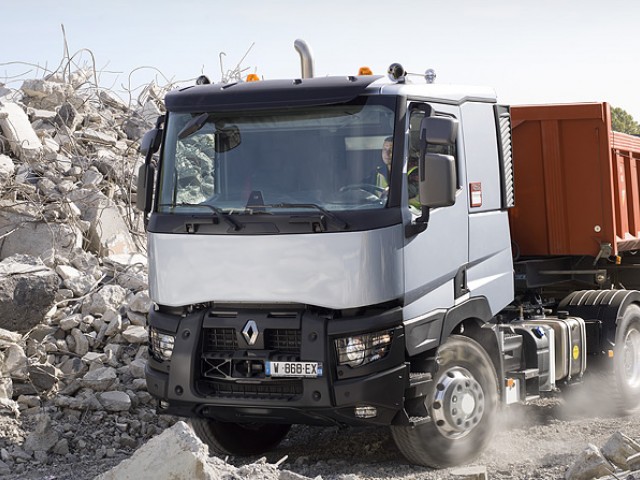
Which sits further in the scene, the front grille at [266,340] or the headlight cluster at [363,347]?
the front grille at [266,340]

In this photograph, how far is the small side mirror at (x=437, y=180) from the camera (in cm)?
679

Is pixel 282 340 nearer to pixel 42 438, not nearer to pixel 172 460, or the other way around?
pixel 172 460

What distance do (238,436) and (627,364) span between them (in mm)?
4300

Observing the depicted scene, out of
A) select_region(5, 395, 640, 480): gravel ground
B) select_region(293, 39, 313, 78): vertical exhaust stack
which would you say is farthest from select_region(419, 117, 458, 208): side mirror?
select_region(5, 395, 640, 480): gravel ground

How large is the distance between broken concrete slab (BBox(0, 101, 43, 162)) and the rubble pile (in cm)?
2

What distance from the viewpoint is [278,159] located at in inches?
283

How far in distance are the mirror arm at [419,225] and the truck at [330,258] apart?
0.02 metres

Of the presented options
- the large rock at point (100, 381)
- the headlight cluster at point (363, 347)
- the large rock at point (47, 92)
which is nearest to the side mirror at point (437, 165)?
the headlight cluster at point (363, 347)

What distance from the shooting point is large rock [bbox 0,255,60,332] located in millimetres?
10508

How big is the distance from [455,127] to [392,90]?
1.80 feet

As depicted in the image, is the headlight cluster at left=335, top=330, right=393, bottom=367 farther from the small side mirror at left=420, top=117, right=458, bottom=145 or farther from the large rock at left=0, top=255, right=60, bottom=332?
the large rock at left=0, top=255, right=60, bottom=332

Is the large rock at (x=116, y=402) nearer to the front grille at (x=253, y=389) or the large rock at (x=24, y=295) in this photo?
the large rock at (x=24, y=295)

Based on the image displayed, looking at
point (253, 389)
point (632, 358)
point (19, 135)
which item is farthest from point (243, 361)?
point (19, 135)

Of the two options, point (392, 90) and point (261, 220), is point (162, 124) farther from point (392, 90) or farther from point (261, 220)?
point (392, 90)
